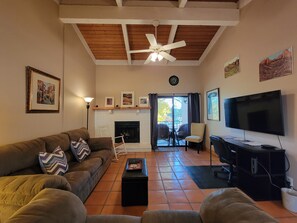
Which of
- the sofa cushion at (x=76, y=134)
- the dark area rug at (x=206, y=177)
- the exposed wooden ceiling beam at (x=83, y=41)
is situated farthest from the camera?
the exposed wooden ceiling beam at (x=83, y=41)

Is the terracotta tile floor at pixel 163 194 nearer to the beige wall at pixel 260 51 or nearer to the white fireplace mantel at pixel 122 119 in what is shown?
the beige wall at pixel 260 51

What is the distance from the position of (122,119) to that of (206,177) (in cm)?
345

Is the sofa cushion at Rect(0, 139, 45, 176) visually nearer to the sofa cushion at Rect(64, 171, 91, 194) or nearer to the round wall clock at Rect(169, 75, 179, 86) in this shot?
the sofa cushion at Rect(64, 171, 91, 194)

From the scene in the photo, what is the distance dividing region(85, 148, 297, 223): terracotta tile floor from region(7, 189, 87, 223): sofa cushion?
1.28 m

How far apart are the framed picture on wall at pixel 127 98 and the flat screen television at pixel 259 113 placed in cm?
332

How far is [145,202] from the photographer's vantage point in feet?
8.21

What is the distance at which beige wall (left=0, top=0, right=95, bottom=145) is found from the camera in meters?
2.22

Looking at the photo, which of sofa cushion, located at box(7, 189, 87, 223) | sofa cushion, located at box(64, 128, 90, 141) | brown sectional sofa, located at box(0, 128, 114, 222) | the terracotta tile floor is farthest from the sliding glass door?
sofa cushion, located at box(7, 189, 87, 223)

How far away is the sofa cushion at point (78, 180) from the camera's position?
85.5 inches

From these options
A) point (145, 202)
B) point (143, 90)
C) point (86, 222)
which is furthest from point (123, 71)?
point (86, 222)

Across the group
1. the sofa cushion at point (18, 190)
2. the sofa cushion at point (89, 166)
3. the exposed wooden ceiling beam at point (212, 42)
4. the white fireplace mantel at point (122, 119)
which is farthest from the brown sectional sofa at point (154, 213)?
the white fireplace mantel at point (122, 119)

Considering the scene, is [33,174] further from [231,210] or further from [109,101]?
[109,101]

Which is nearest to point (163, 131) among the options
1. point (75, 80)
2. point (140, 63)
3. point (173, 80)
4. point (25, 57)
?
point (173, 80)

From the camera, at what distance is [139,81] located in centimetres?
623
